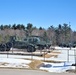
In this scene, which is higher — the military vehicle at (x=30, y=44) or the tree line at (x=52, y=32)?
the tree line at (x=52, y=32)

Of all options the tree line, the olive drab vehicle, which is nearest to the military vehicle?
the olive drab vehicle

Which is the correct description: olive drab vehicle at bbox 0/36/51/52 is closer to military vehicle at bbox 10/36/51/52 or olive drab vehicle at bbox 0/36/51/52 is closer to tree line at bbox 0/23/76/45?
military vehicle at bbox 10/36/51/52

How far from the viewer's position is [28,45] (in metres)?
39.4

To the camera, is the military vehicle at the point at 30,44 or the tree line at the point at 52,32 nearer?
the military vehicle at the point at 30,44

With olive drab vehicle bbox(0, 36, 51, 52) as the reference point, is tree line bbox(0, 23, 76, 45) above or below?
above

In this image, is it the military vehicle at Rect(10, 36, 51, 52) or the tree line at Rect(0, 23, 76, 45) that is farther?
the tree line at Rect(0, 23, 76, 45)

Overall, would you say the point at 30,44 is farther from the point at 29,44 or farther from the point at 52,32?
the point at 52,32

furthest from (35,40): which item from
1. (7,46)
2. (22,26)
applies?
(22,26)

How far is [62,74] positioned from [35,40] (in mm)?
27206

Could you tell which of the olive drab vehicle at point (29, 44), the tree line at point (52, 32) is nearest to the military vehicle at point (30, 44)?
the olive drab vehicle at point (29, 44)

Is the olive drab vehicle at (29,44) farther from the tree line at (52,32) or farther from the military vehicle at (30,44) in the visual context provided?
the tree line at (52,32)

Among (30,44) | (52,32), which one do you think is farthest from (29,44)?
(52,32)

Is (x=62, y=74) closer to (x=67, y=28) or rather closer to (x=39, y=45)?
(x=39, y=45)

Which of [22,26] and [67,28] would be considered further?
[22,26]
